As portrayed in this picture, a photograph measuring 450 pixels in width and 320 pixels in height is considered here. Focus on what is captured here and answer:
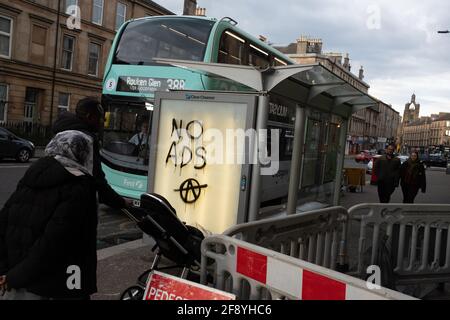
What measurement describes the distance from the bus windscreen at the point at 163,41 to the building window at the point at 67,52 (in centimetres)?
2323

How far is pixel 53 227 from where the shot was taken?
2.35m

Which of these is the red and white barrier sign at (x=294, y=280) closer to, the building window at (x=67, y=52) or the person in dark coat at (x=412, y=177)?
the person in dark coat at (x=412, y=177)

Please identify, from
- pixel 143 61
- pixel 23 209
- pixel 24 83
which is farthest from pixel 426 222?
pixel 24 83

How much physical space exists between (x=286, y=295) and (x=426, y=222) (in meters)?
3.29

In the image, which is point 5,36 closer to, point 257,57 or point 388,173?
point 257,57

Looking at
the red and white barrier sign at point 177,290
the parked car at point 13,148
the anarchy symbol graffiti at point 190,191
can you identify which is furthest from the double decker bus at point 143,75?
the parked car at point 13,148

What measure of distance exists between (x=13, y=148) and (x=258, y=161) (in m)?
15.3

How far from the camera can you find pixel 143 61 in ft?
30.9

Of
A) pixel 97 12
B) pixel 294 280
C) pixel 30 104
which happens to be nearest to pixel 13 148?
pixel 30 104

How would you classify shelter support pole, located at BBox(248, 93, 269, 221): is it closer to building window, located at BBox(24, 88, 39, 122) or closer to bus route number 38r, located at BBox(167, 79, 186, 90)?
bus route number 38r, located at BBox(167, 79, 186, 90)

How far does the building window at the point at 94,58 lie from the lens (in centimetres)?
3312

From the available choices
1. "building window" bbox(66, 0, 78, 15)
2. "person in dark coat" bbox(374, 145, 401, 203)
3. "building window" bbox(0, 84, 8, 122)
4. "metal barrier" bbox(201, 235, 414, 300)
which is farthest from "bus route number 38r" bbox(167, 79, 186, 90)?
"building window" bbox(66, 0, 78, 15)
